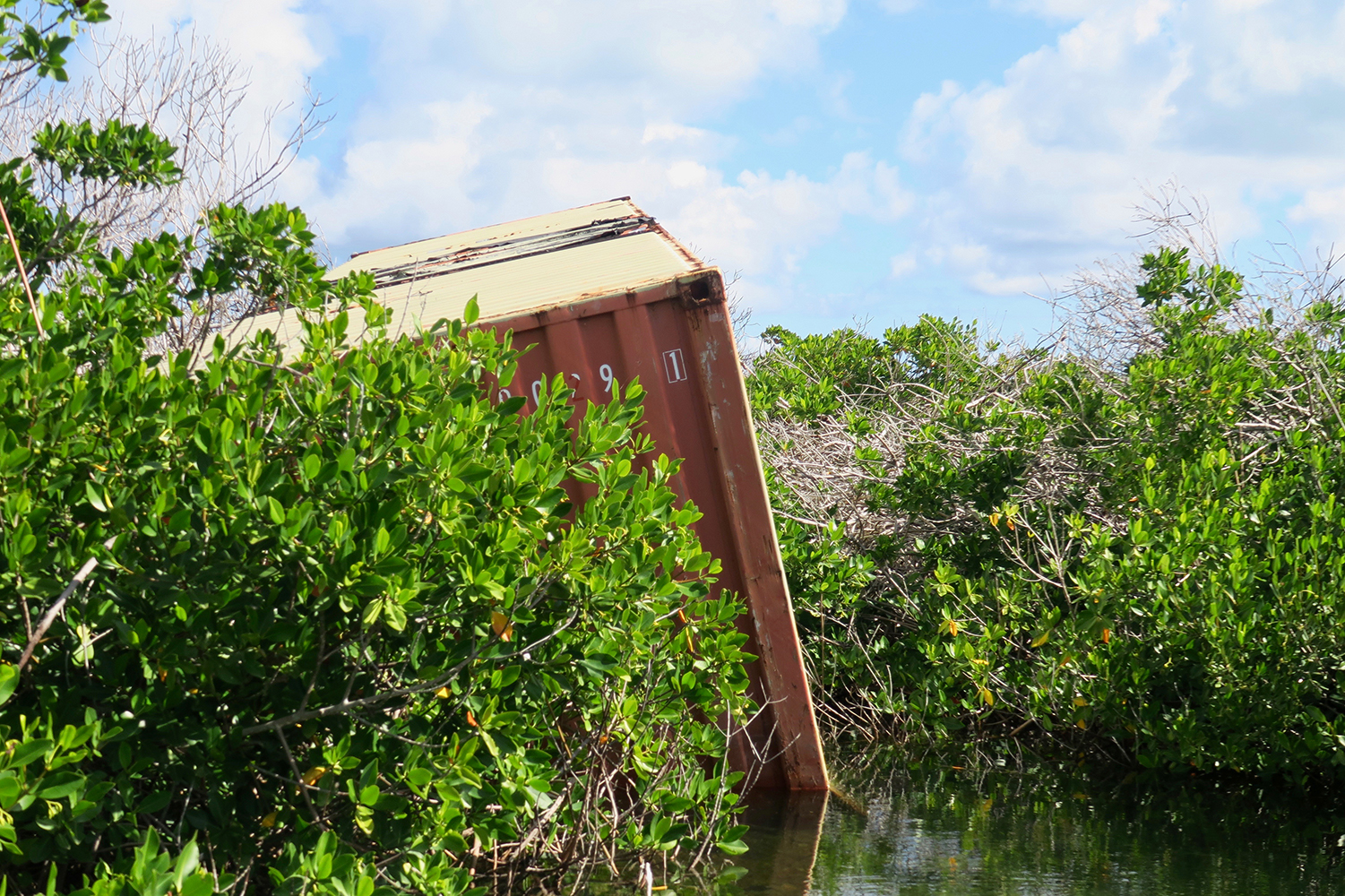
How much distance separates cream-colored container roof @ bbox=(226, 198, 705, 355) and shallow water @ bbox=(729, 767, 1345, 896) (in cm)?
273

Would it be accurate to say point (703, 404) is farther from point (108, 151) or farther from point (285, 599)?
point (108, 151)

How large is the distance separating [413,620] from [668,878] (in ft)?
6.68

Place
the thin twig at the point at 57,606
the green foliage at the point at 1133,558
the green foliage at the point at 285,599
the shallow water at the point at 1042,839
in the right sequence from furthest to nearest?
the green foliage at the point at 1133,558
the shallow water at the point at 1042,839
the green foliage at the point at 285,599
the thin twig at the point at 57,606

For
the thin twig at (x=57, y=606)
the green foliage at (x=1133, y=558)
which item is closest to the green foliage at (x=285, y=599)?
the thin twig at (x=57, y=606)

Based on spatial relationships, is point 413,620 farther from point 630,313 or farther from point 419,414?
point 630,313

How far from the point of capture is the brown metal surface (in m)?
4.96

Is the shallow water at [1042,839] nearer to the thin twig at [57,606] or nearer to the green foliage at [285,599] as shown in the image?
the green foliage at [285,599]

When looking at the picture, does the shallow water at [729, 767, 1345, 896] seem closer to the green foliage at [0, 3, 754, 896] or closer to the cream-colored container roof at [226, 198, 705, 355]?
the green foliage at [0, 3, 754, 896]

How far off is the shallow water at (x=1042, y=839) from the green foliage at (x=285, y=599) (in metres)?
1.61

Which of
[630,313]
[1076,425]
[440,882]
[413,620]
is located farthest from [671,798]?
[1076,425]

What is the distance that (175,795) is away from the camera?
323 centimetres

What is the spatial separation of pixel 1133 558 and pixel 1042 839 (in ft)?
6.03

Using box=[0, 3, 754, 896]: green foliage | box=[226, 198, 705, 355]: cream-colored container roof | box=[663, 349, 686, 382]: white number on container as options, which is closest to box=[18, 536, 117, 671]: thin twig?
box=[0, 3, 754, 896]: green foliage

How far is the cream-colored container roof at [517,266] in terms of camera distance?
531cm
